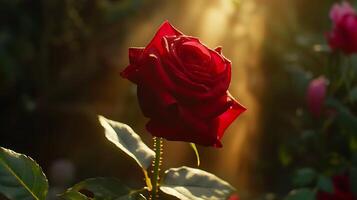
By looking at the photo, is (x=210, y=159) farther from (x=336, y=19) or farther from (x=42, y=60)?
(x=336, y=19)

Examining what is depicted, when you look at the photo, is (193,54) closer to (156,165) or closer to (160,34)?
(160,34)

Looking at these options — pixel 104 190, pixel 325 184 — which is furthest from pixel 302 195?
pixel 104 190

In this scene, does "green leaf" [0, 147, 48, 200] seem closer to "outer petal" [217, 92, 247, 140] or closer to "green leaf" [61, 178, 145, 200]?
"green leaf" [61, 178, 145, 200]

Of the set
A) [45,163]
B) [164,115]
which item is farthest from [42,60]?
[164,115]

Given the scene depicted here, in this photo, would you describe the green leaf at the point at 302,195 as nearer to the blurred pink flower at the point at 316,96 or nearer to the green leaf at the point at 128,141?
the blurred pink flower at the point at 316,96

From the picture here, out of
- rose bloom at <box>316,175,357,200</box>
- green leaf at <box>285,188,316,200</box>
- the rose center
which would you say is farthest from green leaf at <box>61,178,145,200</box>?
rose bloom at <box>316,175,357,200</box>
